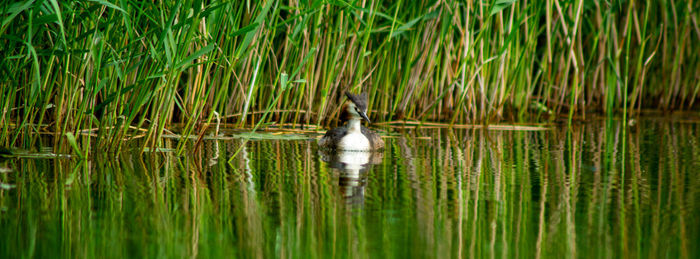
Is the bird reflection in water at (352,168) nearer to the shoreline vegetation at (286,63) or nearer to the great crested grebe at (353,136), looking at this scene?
the great crested grebe at (353,136)

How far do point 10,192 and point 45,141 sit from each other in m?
1.79

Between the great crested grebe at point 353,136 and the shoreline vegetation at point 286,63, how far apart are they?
0.22 metres

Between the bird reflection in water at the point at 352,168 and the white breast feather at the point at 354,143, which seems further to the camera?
the white breast feather at the point at 354,143

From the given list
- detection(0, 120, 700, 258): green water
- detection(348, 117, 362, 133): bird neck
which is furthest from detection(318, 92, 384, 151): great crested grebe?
detection(0, 120, 700, 258): green water

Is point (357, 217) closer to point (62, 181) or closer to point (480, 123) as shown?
point (62, 181)

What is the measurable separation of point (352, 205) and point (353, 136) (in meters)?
2.23

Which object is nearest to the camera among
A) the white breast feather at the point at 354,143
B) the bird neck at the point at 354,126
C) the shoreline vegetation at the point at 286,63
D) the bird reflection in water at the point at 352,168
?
the bird reflection in water at the point at 352,168

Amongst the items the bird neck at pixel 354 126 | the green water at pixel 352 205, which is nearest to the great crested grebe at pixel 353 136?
the bird neck at pixel 354 126

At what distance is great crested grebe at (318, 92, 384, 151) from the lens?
531 cm

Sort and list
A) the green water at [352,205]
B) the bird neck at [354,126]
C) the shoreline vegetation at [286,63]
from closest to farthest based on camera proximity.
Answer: the green water at [352,205]
the shoreline vegetation at [286,63]
the bird neck at [354,126]

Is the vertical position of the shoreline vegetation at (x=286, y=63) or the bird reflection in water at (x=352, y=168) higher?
the shoreline vegetation at (x=286, y=63)

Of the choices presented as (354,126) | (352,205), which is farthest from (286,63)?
(352,205)

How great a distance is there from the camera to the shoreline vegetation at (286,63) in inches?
159

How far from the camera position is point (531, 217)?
299 cm
